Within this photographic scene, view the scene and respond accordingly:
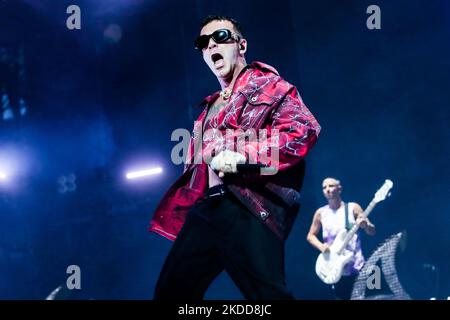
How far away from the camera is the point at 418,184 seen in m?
8.50

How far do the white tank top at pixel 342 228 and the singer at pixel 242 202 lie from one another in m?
4.52

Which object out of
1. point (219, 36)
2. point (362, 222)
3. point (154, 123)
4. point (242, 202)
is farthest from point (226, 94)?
point (154, 123)

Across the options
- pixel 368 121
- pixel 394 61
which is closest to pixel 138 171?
pixel 368 121

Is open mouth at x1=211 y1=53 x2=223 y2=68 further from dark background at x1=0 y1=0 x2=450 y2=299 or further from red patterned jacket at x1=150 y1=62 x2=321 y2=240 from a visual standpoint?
dark background at x1=0 y1=0 x2=450 y2=299

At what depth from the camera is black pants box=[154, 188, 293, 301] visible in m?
2.00

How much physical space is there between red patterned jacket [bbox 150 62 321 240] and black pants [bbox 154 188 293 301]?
0.24ft

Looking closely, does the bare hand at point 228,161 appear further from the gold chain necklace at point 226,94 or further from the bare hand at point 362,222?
the bare hand at point 362,222

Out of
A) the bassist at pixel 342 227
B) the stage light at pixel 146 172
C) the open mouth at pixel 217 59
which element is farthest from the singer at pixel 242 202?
the stage light at pixel 146 172

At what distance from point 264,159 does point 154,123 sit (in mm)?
9203

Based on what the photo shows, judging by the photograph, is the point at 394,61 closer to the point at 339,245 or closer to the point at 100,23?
the point at 339,245

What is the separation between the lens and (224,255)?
214cm

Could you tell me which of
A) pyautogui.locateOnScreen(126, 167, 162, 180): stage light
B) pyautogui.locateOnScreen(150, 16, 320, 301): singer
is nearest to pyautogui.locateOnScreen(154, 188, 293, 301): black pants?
pyautogui.locateOnScreen(150, 16, 320, 301): singer

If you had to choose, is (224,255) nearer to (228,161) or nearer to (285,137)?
(228,161)

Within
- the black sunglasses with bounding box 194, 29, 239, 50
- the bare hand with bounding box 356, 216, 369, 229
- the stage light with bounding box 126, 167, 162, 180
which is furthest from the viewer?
the stage light with bounding box 126, 167, 162, 180
